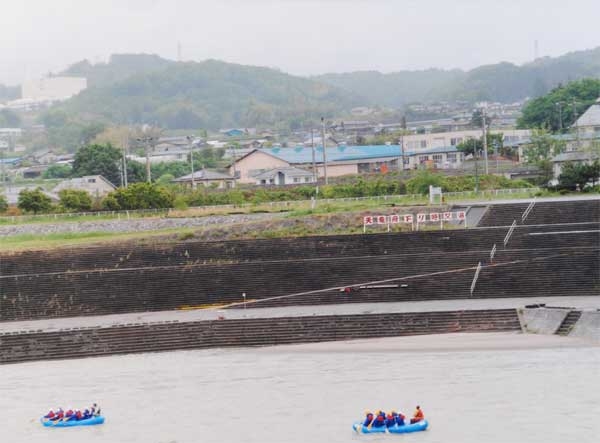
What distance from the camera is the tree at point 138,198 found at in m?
65.1

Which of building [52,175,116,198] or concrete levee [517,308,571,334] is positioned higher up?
building [52,175,116,198]

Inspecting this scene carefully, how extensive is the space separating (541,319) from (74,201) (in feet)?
111

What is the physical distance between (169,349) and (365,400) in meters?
12.1

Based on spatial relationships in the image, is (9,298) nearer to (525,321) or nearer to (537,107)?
(525,321)

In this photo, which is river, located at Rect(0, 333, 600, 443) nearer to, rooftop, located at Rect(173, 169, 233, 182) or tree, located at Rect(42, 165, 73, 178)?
rooftop, located at Rect(173, 169, 233, 182)

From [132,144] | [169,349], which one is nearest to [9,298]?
[169,349]

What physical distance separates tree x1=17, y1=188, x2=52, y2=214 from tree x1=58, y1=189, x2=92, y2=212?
0.87m

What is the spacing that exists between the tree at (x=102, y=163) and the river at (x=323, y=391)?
50.9 meters

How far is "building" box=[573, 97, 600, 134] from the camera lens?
92.4 metres

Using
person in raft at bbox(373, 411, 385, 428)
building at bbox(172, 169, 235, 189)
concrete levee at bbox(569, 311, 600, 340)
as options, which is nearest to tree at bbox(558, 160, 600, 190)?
concrete levee at bbox(569, 311, 600, 340)

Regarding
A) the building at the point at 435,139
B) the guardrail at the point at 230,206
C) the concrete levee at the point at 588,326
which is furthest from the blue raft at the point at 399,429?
the building at the point at 435,139

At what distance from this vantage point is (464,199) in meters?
61.2

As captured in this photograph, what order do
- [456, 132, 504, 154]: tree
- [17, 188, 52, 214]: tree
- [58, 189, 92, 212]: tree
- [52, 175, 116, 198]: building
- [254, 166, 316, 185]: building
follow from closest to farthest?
1. [58, 189, 92, 212]: tree
2. [17, 188, 52, 214]: tree
3. [254, 166, 316, 185]: building
4. [52, 175, 116, 198]: building
5. [456, 132, 504, 154]: tree

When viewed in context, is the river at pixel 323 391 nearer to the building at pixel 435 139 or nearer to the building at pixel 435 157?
the building at pixel 435 157
